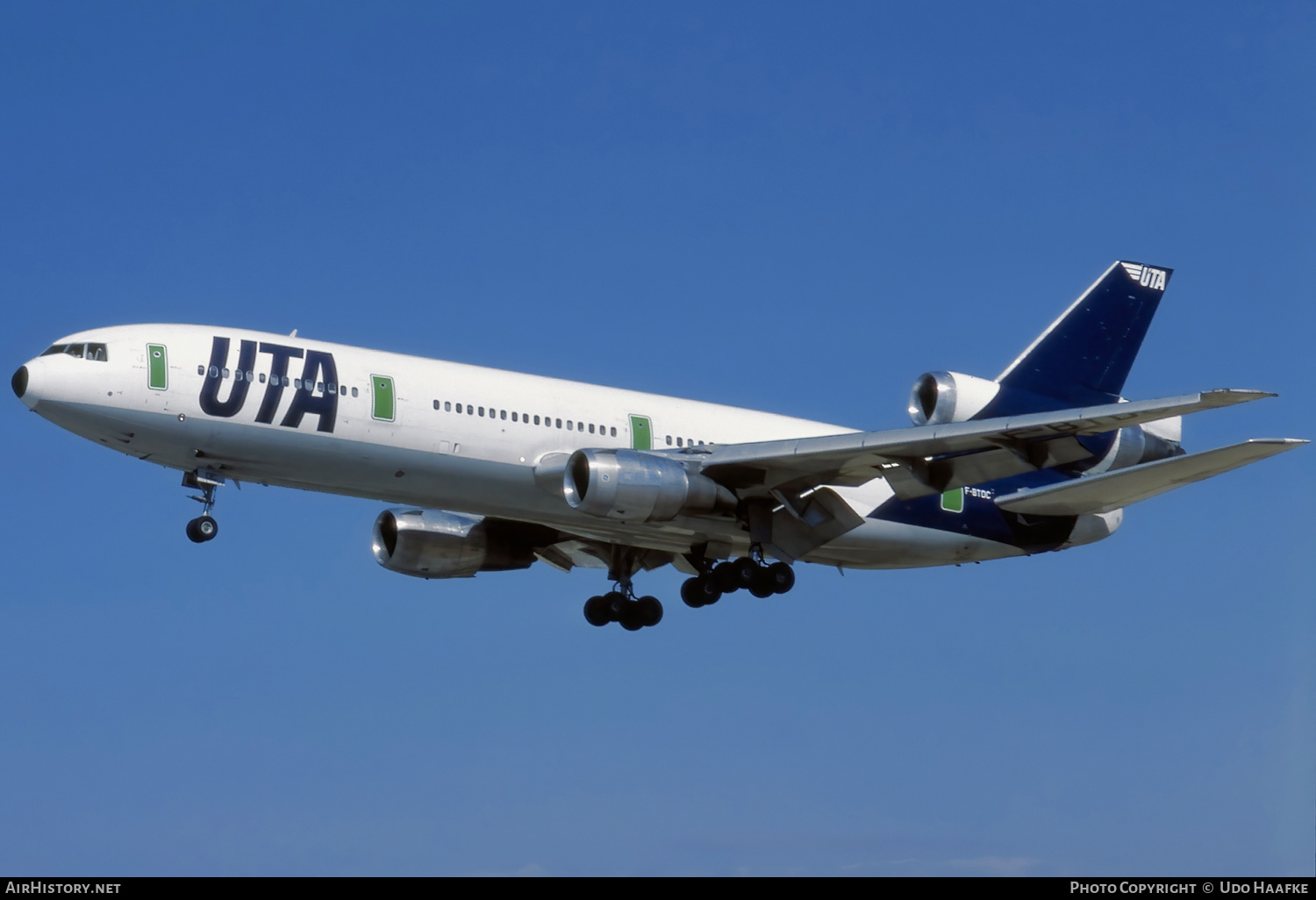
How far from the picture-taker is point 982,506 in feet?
140

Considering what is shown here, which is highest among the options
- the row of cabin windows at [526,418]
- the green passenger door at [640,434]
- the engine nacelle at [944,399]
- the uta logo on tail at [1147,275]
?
A: the uta logo on tail at [1147,275]

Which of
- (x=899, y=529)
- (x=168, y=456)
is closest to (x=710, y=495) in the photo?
(x=899, y=529)

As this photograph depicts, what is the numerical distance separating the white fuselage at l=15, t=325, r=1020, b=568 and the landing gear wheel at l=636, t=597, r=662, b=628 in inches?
174

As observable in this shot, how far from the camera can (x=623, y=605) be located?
146 ft

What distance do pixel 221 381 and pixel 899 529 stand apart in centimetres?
1674

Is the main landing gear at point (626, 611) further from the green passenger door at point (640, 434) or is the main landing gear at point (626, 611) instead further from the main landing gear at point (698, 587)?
the green passenger door at point (640, 434)

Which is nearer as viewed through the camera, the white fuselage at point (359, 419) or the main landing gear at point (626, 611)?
the white fuselage at point (359, 419)

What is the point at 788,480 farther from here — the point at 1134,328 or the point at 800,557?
the point at 1134,328

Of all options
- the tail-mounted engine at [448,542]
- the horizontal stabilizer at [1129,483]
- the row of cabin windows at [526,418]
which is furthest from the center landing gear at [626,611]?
the horizontal stabilizer at [1129,483]

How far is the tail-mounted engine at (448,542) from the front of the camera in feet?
143

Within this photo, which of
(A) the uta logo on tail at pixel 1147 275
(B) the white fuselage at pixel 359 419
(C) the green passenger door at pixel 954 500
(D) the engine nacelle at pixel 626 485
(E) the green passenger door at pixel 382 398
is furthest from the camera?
(A) the uta logo on tail at pixel 1147 275

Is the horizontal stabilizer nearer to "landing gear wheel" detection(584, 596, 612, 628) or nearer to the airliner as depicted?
the airliner

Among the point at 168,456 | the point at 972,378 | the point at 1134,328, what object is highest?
the point at 1134,328

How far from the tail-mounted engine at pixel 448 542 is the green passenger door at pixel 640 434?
17.7 ft
